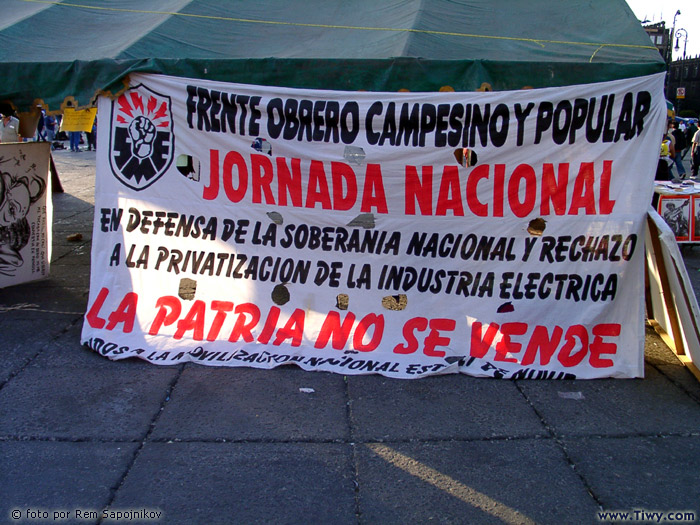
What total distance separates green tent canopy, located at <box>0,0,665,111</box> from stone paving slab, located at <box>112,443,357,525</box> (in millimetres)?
2683

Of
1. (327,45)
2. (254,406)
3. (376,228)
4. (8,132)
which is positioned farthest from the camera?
(8,132)

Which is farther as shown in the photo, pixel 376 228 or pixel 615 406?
pixel 376 228

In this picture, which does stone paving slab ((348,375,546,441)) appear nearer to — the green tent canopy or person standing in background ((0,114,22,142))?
the green tent canopy

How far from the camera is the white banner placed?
4.39 meters

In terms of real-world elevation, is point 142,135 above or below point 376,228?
above

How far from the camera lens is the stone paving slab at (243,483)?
294 cm

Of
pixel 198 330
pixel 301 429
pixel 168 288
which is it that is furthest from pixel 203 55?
pixel 301 429

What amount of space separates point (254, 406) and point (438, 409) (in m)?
1.18

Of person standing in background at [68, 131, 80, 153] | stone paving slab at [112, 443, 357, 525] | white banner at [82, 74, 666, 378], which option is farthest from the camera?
person standing in background at [68, 131, 80, 153]

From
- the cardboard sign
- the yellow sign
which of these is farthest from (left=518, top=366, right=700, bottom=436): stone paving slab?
the cardboard sign

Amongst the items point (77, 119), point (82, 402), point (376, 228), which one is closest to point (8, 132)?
point (77, 119)

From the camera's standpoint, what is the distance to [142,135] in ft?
15.6

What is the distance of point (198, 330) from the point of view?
183 inches

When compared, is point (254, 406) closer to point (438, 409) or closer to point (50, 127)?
point (438, 409)
